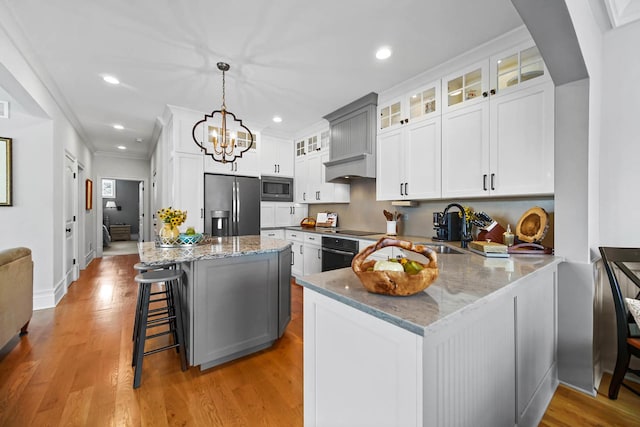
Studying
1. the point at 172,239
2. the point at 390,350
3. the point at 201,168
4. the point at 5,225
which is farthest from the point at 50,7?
the point at 390,350

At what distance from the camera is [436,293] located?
102 cm

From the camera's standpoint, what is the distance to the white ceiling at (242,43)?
6.54 feet

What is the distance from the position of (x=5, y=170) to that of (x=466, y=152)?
499cm

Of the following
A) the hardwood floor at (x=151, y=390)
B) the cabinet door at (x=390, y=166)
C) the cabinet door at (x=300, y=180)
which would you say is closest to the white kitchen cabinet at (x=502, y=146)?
the cabinet door at (x=390, y=166)

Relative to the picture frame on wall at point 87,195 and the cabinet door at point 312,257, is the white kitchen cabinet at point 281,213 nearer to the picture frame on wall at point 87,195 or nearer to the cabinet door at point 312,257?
the cabinet door at point 312,257

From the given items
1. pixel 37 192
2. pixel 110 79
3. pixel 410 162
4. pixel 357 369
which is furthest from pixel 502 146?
pixel 37 192

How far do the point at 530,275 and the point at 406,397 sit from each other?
0.98 meters

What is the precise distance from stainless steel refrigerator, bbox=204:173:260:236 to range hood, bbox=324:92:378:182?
1.34 meters

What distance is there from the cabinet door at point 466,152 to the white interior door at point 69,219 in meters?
5.07

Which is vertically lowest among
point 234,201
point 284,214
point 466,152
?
point 284,214

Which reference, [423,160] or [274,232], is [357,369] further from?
[274,232]

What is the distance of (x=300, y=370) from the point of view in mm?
2031

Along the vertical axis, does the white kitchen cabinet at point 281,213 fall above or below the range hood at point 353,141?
below

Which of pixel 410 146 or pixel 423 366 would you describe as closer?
pixel 423 366
